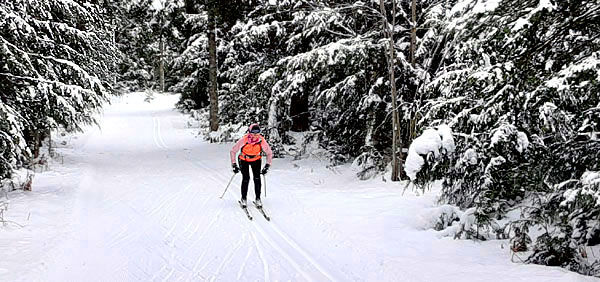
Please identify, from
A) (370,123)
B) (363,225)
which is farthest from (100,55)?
(363,225)

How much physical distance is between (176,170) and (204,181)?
2.28m

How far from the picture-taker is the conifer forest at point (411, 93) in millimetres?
5043

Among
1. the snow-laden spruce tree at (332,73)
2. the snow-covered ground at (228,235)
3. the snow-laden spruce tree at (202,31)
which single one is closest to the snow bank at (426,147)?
the snow-covered ground at (228,235)

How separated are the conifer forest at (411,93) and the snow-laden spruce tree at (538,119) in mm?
23

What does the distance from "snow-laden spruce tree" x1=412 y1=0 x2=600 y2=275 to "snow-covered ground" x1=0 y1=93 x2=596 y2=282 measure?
651 millimetres

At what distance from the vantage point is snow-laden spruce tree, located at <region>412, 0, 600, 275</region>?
466 cm

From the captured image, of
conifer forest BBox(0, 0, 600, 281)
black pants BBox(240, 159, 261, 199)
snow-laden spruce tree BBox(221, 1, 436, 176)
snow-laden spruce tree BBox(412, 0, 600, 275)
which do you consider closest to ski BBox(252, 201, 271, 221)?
black pants BBox(240, 159, 261, 199)

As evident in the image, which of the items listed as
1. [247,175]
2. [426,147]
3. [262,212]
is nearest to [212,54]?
[247,175]

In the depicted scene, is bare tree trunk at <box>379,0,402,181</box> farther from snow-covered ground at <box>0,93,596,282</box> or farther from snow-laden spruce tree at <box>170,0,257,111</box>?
snow-laden spruce tree at <box>170,0,257,111</box>

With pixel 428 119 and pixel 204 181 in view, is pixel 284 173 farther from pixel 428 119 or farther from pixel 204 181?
pixel 428 119

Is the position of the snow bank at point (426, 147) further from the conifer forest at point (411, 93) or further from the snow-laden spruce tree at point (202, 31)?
the snow-laden spruce tree at point (202, 31)

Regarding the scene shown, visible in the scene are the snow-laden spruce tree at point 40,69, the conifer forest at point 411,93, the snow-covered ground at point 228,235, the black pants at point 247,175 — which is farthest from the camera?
the black pants at point 247,175

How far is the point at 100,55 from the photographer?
44.9 feet

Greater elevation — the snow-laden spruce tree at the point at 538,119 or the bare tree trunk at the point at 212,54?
the bare tree trunk at the point at 212,54
